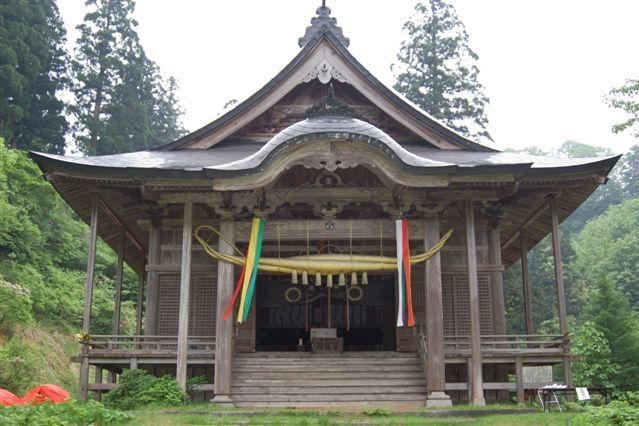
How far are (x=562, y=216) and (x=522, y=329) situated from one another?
64.8 feet

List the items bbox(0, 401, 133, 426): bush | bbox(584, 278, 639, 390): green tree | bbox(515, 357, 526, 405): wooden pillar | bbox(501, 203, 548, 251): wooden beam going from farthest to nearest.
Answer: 1. bbox(584, 278, 639, 390): green tree
2. bbox(501, 203, 548, 251): wooden beam
3. bbox(515, 357, 526, 405): wooden pillar
4. bbox(0, 401, 133, 426): bush

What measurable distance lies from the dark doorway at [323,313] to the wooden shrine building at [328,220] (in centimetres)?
7

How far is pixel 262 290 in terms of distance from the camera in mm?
17969

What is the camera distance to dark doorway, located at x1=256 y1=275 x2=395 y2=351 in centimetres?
1809

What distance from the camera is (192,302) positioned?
16766 millimetres

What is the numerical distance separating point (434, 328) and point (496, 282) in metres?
3.15

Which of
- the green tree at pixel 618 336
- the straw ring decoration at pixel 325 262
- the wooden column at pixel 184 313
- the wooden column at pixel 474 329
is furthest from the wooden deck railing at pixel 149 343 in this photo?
the green tree at pixel 618 336

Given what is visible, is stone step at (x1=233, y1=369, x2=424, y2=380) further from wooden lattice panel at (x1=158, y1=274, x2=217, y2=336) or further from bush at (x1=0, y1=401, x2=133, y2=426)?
bush at (x1=0, y1=401, x2=133, y2=426)

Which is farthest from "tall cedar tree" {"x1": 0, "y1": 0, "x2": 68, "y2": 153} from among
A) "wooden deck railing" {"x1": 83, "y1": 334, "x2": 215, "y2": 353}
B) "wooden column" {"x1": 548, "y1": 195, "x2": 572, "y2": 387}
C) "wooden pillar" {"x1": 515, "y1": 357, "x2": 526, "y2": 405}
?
"wooden pillar" {"x1": 515, "y1": 357, "x2": 526, "y2": 405}

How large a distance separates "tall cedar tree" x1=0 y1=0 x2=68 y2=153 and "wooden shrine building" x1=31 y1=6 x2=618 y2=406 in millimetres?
17404

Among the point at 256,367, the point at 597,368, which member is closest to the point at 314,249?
the point at 256,367

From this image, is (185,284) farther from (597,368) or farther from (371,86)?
(597,368)

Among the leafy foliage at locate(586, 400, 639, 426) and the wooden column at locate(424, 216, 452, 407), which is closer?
the leafy foliage at locate(586, 400, 639, 426)

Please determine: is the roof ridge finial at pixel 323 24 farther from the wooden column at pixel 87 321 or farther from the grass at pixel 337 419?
the grass at pixel 337 419
